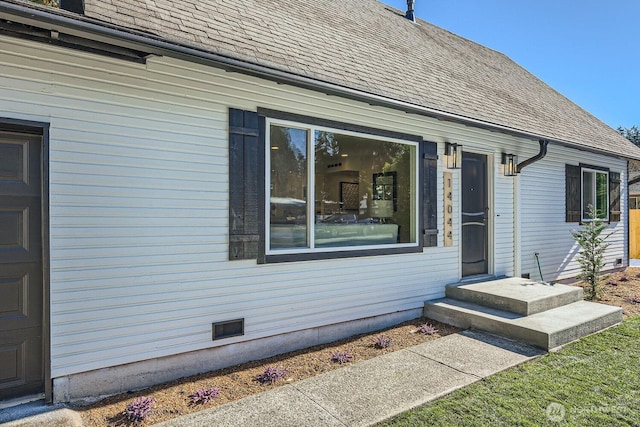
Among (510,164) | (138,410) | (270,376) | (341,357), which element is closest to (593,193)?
(510,164)

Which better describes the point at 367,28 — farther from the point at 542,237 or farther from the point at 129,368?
the point at 129,368

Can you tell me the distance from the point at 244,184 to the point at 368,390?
218 cm

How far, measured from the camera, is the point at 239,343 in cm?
364

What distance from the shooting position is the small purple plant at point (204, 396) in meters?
2.87

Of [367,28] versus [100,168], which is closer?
[100,168]

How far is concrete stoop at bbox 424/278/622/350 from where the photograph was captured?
4.01m

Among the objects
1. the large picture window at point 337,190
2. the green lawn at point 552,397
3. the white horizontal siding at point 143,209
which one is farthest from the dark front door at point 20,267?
the green lawn at point 552,397

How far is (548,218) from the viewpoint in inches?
281

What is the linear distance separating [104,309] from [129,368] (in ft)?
1.84

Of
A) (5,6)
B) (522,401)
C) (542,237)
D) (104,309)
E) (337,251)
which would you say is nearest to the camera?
(5,6)

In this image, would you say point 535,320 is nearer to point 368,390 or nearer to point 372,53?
point 368,390

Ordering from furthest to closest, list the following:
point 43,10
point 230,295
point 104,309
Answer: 1. point 230,295
2. point 104,309
3. point 43,10

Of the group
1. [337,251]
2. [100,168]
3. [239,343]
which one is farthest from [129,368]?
[337,251]

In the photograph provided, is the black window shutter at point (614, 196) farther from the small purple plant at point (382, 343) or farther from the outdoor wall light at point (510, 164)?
the small purple plant at point (382, 343)
